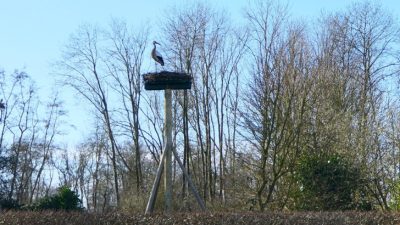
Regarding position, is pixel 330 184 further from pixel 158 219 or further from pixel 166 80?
pixel 158 219

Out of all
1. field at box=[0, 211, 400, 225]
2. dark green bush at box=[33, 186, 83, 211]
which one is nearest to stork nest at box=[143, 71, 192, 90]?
dark green bush at box=[33, 186, 83, 211]

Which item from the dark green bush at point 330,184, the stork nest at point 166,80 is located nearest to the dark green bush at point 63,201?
the stork nest at point 166,80

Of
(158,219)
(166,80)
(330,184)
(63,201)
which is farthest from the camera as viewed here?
(330,184)

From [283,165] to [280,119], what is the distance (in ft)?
5.96

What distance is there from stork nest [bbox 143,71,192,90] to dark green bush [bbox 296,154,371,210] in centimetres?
538

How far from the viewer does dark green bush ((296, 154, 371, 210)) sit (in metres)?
21.0

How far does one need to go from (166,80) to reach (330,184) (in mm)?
6387

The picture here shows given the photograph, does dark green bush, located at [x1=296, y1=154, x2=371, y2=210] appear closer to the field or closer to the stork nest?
the stork nest

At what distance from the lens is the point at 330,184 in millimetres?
21000

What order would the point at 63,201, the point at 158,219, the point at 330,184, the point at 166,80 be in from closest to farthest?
the point at 158,219 < the point at 166,80 < the point at 63,201 < the point at 330,184

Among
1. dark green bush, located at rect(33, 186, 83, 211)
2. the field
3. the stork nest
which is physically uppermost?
the stork nest

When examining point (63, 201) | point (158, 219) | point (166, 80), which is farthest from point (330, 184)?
point (158, 219)

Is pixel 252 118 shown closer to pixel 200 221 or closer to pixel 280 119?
pixel 280 119

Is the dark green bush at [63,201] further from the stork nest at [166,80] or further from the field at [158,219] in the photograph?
the field at [158,219]
